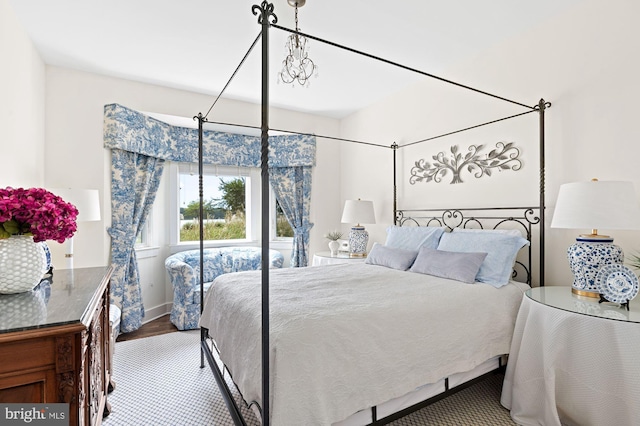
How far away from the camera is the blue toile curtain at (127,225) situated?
3.44m

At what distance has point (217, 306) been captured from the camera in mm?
2230

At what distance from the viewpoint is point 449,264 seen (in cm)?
248

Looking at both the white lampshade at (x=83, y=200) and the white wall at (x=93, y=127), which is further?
the white wall at (x=93, y=127)

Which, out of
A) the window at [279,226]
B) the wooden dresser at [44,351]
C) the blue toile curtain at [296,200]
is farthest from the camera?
the window at [279,226]

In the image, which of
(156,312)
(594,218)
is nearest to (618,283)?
(594,218)

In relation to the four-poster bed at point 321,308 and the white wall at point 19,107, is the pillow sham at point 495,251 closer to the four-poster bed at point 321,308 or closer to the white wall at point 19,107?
the four-poster bed at point 321,308

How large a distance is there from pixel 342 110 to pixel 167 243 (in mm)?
3053

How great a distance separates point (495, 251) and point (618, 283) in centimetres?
76

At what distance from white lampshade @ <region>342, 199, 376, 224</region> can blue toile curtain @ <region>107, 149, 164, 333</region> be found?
2.43 metres

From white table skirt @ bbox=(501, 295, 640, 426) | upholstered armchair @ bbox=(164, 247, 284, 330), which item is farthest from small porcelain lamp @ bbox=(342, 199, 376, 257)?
white table skirt @ bbox=(501, 295, 640, 426)

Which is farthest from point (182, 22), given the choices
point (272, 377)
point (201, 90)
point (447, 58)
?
point (272, 377)

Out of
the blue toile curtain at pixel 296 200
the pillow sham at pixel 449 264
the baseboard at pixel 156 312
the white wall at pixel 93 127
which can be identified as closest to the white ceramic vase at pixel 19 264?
the white wall at pixel 93 127

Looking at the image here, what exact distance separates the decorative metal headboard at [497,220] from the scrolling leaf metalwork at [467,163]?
334mm

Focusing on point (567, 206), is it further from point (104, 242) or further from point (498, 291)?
point (104, 242)
